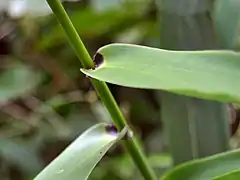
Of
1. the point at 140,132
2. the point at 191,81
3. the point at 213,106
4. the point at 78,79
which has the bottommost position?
the point at 140,132

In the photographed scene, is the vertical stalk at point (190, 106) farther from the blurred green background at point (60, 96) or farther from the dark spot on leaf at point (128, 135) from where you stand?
the blurred green background at point (60, 96)

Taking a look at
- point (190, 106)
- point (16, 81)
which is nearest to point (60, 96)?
point (16, 81)

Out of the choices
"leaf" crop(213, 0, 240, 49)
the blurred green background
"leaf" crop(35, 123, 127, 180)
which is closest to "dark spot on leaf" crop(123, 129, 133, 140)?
"leaf" crop(35, 123, 127, 180)

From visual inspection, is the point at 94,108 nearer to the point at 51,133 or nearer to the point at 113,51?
the point at 51,133

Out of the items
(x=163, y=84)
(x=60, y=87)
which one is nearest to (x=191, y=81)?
(x=163, y=84)

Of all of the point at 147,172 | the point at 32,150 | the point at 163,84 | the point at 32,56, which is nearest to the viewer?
the point at 163,84

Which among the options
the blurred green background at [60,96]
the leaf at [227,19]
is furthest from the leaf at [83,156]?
the blurred green background at [60,96]

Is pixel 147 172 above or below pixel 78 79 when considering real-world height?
above
